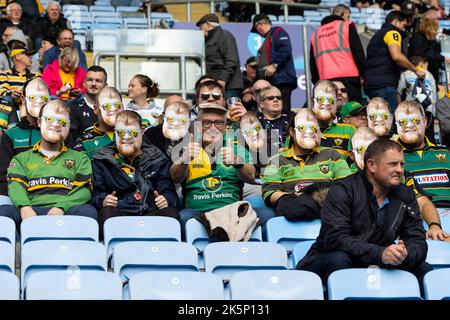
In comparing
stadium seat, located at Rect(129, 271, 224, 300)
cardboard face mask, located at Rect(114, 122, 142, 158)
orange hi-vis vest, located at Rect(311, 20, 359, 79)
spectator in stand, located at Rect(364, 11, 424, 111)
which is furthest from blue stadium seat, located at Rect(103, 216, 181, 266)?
orange hi-vis vest, located at Rect(311, 20, 359, 79)

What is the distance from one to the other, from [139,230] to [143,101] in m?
2.95

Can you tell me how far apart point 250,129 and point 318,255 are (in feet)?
7.76

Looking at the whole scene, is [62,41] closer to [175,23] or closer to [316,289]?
[175,23]

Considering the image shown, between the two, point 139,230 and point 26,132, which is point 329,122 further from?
point 139,230

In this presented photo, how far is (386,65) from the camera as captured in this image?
486 inches

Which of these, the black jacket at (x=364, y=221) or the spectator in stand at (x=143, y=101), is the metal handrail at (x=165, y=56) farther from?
the black jacket at (x=364, y=221)

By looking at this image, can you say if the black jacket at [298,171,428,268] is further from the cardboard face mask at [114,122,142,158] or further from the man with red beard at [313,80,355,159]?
the man with red beard at [313,80,355,159]

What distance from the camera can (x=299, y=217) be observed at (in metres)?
8.30

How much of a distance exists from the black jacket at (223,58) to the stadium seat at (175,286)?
6.05 metres

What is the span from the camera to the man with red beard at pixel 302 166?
8.85 metres

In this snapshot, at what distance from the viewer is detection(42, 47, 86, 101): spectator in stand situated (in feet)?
38.3

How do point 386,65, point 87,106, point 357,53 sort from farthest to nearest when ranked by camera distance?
point 357,53 < point 386,65 < point 87,106

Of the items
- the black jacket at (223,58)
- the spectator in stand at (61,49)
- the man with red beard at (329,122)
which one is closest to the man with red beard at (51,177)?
the man with red beard at (329,122)

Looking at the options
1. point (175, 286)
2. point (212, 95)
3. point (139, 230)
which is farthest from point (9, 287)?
point (212, 95)
